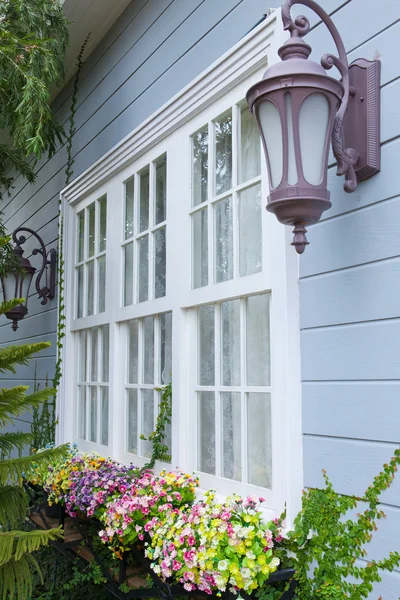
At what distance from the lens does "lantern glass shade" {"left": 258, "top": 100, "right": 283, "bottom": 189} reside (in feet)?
5.52

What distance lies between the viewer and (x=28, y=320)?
5.09m

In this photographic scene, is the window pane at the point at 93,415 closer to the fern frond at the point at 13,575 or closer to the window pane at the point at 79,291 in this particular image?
the window pane at the point at 79,291

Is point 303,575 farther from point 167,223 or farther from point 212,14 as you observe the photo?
point 212,14

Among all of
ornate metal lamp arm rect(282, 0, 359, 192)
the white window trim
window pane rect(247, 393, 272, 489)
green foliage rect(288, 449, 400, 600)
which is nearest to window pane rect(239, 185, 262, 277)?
the white window trim

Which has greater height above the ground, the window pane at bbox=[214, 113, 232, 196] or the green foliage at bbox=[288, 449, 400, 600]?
the window pane at bbox=[214, 113, 232, 196]

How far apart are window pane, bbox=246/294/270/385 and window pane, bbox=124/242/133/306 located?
1170mm

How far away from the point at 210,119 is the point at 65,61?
2128 millimetres

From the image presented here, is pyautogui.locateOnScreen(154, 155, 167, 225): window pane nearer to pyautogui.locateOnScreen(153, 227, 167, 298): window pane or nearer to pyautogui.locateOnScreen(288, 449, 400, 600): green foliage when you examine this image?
pyautogui.locateOnScreen(153, 227, 167, 298): window pane

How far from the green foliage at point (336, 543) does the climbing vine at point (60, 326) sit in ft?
8.34

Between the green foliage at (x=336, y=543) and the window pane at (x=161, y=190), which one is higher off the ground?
the window pane at (x=161, y=190)

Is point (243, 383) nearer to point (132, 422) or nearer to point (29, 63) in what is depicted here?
point (132, 422)

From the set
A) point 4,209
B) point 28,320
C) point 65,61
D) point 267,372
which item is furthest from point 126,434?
point 4,209

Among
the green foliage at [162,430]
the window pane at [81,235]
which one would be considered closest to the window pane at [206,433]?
the green foliage at [162,430]

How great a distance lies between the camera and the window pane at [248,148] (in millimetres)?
2461
